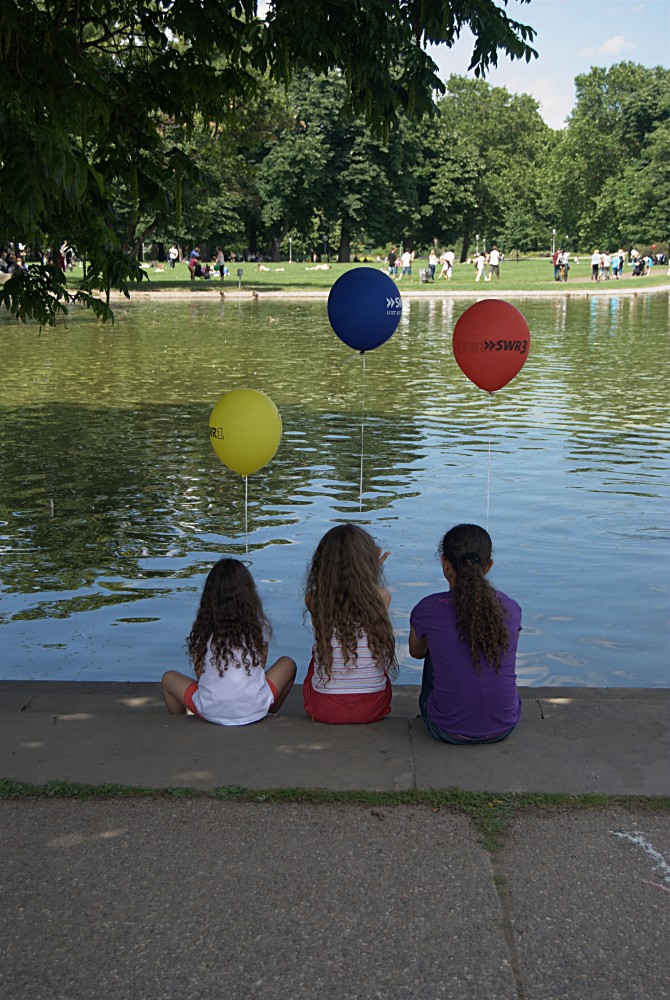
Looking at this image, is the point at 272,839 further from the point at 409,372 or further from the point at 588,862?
the point at 409,372

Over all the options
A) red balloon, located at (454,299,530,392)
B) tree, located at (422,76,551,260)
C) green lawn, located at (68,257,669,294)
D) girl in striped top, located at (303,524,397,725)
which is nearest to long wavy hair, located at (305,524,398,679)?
girl in striped top, located at (303,524,397,725)

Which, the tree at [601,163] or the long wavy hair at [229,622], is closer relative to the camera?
the long wavy hair at [229,622]

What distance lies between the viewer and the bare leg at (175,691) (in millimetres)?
5898

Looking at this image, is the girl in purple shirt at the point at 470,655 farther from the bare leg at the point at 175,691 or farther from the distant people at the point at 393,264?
the distant people at the point at 393,264

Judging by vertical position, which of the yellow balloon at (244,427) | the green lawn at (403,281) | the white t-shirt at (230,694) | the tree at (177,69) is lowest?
the white t-shirt at (230,694)

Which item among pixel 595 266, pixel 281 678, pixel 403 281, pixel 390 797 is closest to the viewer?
pixel 390 797

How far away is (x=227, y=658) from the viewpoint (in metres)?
5.79

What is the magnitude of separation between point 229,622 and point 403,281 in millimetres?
62414

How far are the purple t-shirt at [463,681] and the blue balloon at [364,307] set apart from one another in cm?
528

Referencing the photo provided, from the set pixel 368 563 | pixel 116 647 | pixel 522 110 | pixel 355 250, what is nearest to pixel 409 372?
pixel 116 647

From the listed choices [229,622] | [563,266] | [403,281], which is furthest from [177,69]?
[403,281]

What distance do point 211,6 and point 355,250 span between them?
4173 inches

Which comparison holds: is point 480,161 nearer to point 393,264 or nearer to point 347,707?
point 393,264

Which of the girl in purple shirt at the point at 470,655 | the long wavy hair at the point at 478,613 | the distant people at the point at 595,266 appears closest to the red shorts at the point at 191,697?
the girl in purple shirt at the point at 470,655
